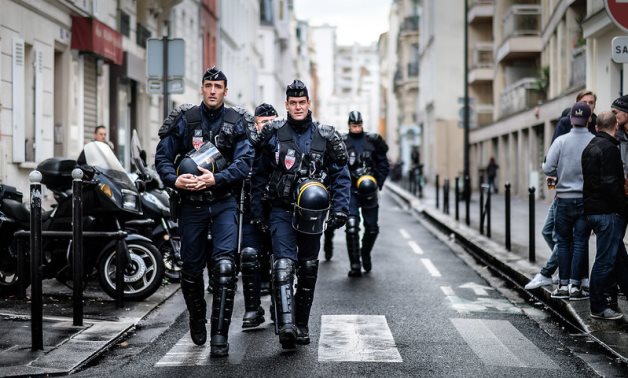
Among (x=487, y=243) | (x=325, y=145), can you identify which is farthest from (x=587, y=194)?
(x=487, y=243)

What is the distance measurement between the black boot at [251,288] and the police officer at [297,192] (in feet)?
1.45

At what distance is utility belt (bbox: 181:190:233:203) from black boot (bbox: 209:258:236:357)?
0.42 meters

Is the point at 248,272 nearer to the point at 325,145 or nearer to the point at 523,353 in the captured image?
the point at 325,145

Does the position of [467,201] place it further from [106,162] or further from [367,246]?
[106,162]

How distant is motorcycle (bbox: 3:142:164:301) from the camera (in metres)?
9.60

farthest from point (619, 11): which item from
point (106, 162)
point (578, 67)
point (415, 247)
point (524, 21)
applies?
point (524, 21)

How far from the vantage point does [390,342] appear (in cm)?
747

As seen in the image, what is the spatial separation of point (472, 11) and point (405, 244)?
3224 cm

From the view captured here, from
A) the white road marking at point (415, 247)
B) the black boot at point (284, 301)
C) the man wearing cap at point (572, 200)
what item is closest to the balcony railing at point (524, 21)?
the white road marking at point (415, 247)

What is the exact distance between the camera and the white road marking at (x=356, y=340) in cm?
684

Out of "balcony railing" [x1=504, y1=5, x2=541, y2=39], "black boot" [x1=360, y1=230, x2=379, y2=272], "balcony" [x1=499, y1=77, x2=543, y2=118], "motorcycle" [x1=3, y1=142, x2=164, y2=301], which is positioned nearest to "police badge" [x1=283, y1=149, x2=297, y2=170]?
"motorcycle" [x1=3, y1=142, x2=164, y2=301]

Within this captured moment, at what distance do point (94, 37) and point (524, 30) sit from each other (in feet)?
71.7

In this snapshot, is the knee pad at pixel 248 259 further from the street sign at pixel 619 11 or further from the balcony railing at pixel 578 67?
the balcony railing at pixel 578 67

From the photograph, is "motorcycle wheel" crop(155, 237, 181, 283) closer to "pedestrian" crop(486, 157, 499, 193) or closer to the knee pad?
the knee pad
